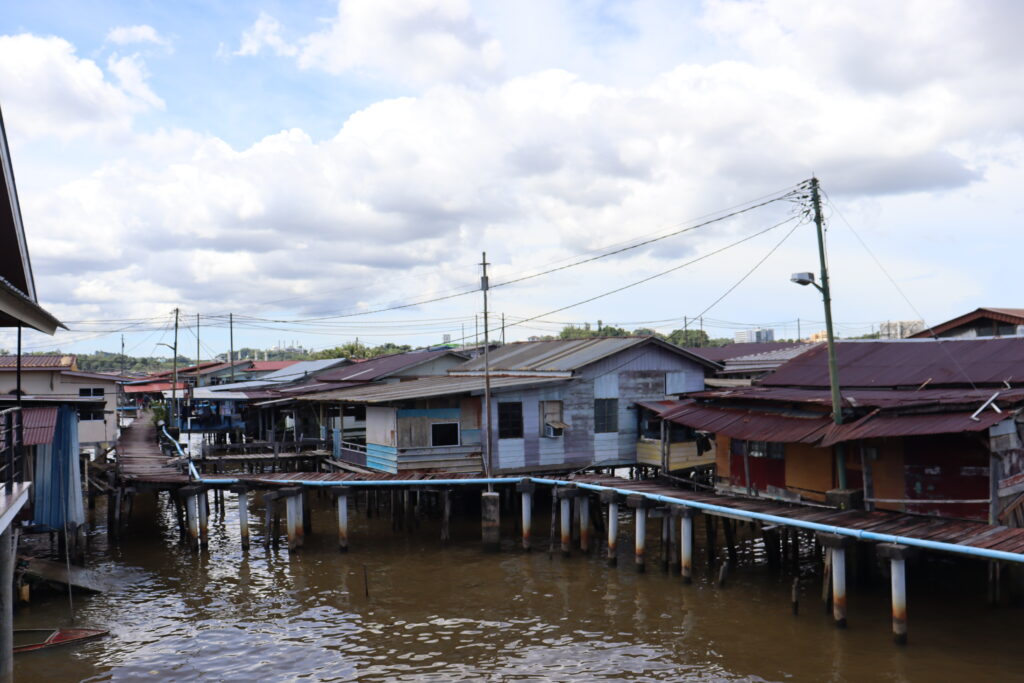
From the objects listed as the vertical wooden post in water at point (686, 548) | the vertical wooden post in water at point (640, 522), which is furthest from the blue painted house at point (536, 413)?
the vertical wooden post in water at point (686, 548)

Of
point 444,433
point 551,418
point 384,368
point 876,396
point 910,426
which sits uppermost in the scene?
point 384,368

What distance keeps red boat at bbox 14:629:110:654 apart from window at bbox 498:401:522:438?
1528cm

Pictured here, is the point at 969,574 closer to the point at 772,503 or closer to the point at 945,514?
the point at 945,514

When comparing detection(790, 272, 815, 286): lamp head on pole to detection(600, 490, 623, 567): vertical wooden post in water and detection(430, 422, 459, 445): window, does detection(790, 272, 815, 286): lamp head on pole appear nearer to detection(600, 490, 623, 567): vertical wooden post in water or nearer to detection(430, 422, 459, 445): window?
detection(600, 490, 623, 567): vertical wooden post in water

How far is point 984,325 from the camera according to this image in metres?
32.1

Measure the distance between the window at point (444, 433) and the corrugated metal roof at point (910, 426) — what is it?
14423 mm

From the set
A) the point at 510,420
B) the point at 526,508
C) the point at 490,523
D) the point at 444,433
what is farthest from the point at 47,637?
the point at 510,420

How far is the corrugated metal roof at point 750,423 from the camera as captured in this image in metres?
21.2

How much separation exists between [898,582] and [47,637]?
758 inches

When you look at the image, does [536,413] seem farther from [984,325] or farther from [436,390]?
[984,325]

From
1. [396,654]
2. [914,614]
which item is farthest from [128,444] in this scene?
[914,614]

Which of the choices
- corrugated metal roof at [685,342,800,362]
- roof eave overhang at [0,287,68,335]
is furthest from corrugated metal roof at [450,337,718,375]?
roof eave overhang at [0,287,68,335]

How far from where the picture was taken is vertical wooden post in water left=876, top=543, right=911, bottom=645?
54.6 feet

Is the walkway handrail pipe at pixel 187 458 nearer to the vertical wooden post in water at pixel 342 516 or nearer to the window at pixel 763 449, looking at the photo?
the vertical wooden post in water at pixel 342 516
